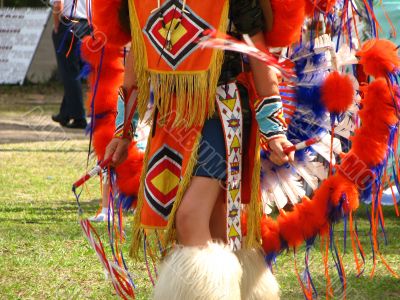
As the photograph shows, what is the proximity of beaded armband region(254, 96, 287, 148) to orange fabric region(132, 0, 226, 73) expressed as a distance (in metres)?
0.24

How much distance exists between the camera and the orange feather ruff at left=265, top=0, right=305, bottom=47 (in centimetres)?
336

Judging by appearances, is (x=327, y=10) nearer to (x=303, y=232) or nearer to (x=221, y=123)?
(x=221, y=123)

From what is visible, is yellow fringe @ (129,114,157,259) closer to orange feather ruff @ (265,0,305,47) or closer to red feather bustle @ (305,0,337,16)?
orange feather ruff @ (265,0,305,47)

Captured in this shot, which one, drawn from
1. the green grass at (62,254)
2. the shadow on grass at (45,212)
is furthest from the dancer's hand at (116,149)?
the shadow on grass at (45,212)

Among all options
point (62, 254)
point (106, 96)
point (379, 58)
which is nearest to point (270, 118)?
point (379, 58)

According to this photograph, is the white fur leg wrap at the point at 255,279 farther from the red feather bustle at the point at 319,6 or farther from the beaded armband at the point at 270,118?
the red feather bustle at the point at 319,6

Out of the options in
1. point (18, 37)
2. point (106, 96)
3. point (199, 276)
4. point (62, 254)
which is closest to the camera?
point (199, 276)

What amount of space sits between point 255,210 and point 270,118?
39 centimetres

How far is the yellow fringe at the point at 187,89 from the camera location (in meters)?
3.33

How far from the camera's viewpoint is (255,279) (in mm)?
3518

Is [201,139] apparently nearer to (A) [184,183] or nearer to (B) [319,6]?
(A) [184,183]

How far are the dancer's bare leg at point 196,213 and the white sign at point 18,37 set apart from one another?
460 inches

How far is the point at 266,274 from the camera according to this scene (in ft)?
11.7

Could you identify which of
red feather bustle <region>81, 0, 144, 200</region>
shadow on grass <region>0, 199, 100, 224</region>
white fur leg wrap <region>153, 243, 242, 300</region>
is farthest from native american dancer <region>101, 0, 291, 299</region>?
shadow on grass <region>0, 199, 100, 224</region>
